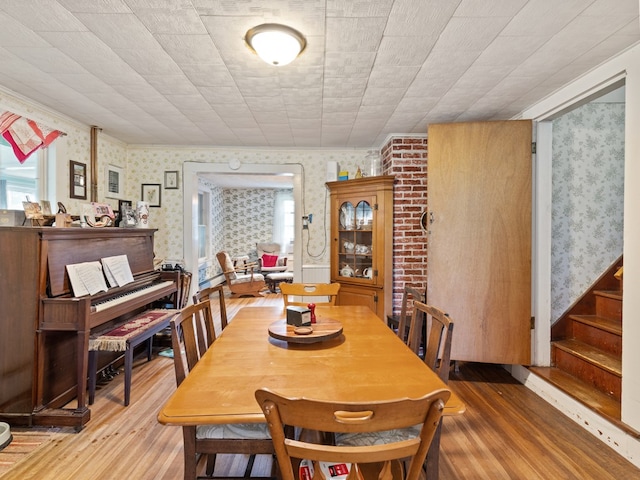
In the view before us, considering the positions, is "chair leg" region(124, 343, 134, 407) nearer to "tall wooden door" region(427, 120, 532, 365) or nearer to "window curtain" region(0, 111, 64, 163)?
"window curtain" region(0, 111, 64, 163)

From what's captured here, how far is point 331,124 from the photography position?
10.9 feet

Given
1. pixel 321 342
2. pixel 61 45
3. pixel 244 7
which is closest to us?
pixel 244 7

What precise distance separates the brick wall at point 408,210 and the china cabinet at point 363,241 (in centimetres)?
Result: 14

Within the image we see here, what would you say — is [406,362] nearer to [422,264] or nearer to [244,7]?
[244,7]

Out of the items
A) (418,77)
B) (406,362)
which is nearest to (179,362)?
(406,362)

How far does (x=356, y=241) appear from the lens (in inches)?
150

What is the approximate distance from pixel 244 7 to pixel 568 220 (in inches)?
118

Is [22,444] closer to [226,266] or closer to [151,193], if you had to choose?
[151,193]

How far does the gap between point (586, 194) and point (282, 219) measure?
21.2 ft

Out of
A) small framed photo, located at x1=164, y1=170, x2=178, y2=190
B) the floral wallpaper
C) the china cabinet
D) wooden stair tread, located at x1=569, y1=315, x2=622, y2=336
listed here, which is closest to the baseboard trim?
wooden stair tread, located at x1=569, y1=315, x2=622, y2=336

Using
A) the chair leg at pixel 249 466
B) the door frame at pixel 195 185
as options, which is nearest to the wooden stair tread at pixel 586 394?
the chair leg at pixel 249 466

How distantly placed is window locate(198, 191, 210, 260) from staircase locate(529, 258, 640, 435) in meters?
6.26

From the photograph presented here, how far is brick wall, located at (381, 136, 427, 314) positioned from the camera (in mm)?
3607

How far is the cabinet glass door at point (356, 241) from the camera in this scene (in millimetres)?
3674
